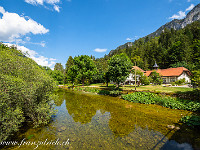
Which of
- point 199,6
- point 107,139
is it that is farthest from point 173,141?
point 199,6

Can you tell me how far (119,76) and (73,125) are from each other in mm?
15520

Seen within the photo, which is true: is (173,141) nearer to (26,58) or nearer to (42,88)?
(42,88)

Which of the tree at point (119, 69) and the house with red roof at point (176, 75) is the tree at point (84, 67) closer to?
the tree at point (119, 69)

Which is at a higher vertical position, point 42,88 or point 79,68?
point 79,68

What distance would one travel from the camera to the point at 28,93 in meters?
8.21

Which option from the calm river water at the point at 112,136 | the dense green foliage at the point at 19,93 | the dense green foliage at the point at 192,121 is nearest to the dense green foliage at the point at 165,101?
the dense green foliage at the point at 192,121

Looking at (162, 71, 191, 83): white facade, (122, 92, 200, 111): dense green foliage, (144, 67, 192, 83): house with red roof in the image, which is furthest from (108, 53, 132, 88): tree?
(162, 71, 191, 83): white facade

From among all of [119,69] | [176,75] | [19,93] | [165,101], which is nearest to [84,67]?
[119,69]

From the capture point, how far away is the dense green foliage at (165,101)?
13137 millimetres

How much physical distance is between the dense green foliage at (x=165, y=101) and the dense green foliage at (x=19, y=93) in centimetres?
1535

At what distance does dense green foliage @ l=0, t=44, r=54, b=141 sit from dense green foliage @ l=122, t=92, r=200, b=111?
50.4 feet

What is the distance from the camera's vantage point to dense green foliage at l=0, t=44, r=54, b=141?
6.21 m

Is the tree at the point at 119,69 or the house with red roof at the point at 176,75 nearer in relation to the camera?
the tree at the point at 119,69

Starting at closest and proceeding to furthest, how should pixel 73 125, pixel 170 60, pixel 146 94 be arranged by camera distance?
pixel 73 125 → pixel 146 94 → pixel 170 60
